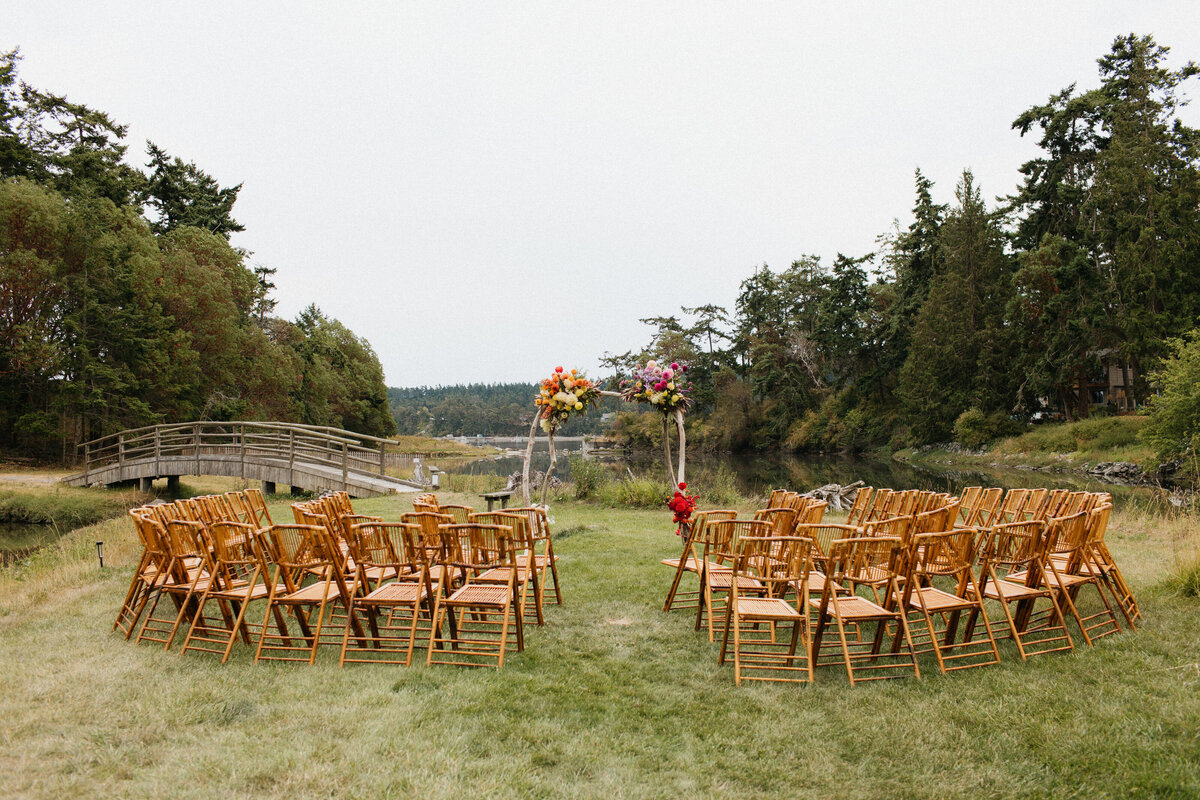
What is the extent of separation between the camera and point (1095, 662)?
13.0 feet

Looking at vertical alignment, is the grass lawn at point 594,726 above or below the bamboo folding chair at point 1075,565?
below

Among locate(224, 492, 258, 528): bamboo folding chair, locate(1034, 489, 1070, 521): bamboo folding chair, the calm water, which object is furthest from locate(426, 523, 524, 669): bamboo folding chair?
the calm water

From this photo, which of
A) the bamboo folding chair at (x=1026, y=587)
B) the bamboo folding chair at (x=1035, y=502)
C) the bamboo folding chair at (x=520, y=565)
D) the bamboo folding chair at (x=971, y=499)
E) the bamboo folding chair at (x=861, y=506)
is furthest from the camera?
the bamboo folding chair at (x=861, y=506)

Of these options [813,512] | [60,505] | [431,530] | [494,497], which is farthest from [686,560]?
[60,505]

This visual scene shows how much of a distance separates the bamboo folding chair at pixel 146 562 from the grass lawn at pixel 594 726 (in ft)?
0.73

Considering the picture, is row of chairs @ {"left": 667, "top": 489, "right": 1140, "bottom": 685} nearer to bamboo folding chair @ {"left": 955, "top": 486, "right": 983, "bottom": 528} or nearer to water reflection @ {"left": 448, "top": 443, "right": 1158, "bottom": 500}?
bamboo folding chair @ {"left": 955, "top": 486, "right": 983, "bottom": 528}

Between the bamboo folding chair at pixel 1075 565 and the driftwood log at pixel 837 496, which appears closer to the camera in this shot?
the bamboo folding chair at pixel 1075 565

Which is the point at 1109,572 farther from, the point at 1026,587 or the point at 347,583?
the point at 347,583

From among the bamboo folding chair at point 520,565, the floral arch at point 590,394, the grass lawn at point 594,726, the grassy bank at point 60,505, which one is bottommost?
the grassy bank at point 60,505

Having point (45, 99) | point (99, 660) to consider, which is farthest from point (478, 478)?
point (45, 99)

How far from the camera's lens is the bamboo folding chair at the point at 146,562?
15.6ft

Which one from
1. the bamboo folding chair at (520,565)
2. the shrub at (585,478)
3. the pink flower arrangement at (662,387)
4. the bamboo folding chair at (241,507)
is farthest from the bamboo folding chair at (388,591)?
the shrub at (585,478)

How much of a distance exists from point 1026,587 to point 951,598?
0.58 meters

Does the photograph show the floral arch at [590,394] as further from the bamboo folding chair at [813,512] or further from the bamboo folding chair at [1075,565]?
the bamboo folding chair at [1075,565]
